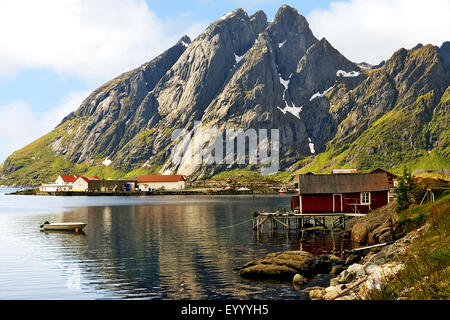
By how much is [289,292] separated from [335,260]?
11.7m

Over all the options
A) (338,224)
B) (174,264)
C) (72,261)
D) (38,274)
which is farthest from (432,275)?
(338,224)

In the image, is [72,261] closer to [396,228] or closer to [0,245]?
[0,245]

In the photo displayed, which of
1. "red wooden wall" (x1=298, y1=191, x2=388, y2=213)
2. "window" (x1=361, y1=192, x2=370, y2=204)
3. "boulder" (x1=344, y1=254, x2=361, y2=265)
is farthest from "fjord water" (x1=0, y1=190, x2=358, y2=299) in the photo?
"window" (x1=361, y1=192, x2=370, y2=204)

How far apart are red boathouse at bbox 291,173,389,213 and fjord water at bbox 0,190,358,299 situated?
552 centimetres

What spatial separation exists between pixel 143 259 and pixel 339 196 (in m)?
36.1

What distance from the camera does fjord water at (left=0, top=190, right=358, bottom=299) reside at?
1374 inches

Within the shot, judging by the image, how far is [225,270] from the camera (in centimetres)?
4225

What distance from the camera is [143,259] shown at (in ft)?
160

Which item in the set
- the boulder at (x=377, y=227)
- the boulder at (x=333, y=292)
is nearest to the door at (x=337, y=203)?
the boulder at (x=377, y=227)

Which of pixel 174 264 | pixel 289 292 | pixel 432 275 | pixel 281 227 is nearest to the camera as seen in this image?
pixel 432 275

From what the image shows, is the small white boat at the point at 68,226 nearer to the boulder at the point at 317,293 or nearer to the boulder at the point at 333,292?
the boulder at the point at 317,293

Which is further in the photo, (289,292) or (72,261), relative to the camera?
(72,261)

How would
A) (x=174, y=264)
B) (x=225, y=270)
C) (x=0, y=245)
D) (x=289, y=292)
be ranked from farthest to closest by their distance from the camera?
(x=0, y=245), (x=174, y=264), (x=225, y=270), (x=289, y=292)

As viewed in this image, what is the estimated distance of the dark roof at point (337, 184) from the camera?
72.3 meters
